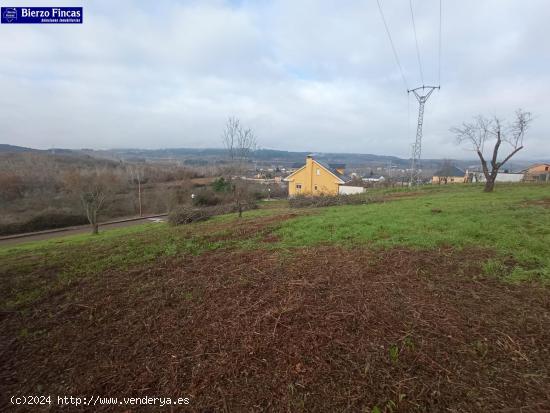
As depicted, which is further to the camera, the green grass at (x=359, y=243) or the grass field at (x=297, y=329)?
the green grass at (x=359, y=243)

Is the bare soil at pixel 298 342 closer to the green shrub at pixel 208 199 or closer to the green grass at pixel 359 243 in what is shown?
the green grass at pixel 359 243

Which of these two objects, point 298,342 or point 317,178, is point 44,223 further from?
point 298,342

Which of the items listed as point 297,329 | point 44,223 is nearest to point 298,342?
point 297,329

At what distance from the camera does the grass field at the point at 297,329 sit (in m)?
2.06

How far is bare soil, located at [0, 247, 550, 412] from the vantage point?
2.02m

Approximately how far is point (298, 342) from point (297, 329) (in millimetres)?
198

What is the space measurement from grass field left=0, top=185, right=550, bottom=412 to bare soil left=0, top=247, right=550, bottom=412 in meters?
0.01

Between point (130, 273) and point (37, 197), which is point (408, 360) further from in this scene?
point (37, 197)

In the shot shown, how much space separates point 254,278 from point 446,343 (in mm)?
2426

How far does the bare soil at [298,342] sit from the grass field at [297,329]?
0.01 metres

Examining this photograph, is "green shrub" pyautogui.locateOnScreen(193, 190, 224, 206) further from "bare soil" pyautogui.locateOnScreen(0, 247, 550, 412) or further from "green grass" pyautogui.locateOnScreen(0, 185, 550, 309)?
"bare soil" pyautogui.locateOnScreen(0, 247, 550, 412)

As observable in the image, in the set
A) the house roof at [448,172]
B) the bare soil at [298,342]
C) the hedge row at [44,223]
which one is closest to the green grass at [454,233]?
the bare soil at [298,342]

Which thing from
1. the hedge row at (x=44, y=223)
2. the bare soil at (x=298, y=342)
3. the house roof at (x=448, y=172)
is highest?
the house roof at (x=448, y=172)

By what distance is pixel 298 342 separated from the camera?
2547mm
